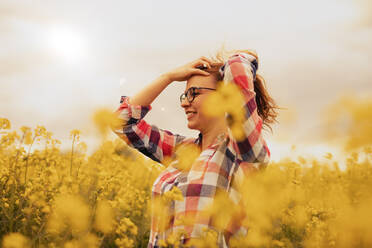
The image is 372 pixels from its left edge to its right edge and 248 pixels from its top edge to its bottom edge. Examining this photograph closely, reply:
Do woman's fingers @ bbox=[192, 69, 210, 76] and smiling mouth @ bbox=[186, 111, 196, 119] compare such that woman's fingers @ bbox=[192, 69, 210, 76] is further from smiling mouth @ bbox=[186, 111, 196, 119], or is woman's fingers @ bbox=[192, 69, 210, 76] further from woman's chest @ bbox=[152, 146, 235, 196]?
woman's chest @ bbox=[152, 146, 235, 196]

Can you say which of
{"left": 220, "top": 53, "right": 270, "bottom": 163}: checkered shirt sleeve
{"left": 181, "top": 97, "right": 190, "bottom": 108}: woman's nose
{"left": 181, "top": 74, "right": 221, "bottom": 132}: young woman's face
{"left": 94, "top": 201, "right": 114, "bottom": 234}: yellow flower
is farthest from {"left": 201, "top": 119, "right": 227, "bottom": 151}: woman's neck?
{"left": 94, "top": 201, "right": 114, "bottom": 234}: yellow flower

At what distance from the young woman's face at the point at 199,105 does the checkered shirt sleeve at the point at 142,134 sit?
41 centimetres

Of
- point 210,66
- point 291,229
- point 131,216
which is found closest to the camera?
point 210,66

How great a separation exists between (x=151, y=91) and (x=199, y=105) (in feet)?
1.40

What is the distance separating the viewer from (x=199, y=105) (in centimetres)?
182

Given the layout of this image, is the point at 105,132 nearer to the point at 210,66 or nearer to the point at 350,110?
the point at 210,66

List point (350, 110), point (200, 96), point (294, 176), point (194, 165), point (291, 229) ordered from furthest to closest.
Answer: point (294, 176) → point (291, 229) → point (200, 96) → point (194, 165) → point (350, 110)

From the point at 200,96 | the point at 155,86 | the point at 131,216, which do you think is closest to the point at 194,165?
the point at 200,96

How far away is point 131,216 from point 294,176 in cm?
164

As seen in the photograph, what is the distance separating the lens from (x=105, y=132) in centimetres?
186

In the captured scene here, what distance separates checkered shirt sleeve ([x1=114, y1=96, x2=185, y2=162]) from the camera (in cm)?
214

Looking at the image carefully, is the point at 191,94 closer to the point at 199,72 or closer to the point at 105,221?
the point at 199,72

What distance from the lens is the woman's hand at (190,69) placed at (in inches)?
75.6

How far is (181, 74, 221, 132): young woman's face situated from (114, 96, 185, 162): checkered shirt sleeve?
0.41 meters
